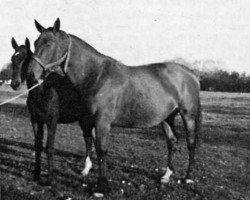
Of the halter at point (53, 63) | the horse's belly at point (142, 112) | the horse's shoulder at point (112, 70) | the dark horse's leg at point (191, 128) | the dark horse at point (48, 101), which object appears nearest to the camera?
the halter at point (53, 63)

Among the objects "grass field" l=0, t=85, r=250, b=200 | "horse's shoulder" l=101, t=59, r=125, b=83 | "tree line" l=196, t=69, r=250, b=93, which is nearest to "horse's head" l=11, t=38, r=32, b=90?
"horse's shoulder" l=101, t=59, r=125, b=83

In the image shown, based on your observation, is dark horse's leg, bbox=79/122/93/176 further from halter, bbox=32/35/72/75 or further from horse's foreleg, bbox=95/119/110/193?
halter, bbox=32/35/72/75

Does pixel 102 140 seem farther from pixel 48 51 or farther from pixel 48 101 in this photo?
pixel 48 51

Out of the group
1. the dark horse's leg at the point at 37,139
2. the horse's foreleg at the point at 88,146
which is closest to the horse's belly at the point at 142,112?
the horse's foreleg at the point at 88,146

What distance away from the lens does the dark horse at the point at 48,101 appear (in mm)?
6812

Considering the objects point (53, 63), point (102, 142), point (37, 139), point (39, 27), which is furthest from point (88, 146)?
point (39, 27)

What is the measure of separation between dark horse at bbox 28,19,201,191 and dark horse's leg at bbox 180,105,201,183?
38mm

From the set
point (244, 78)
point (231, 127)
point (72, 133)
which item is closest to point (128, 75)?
point (72, 133)

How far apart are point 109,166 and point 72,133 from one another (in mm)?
6024

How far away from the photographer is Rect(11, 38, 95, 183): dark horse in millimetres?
6812

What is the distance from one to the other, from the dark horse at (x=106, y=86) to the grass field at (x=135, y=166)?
554mm

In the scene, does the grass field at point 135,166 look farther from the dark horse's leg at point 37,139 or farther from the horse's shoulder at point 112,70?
the horse's shoulder at point 112,70

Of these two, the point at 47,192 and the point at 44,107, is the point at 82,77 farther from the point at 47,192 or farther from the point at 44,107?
the point at 47,192

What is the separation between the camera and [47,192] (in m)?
6.40
